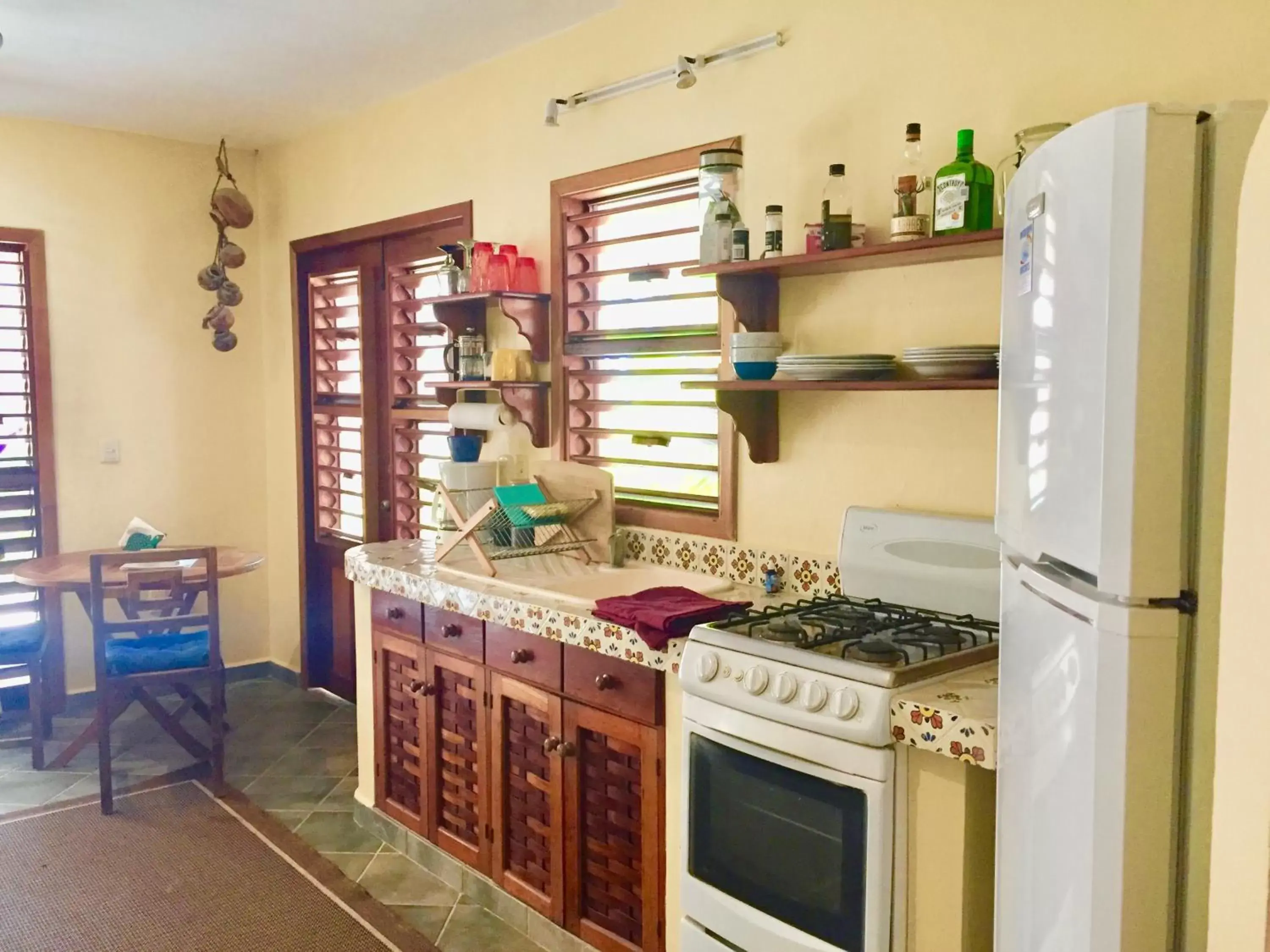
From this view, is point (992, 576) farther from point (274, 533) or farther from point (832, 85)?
point (274, 533)

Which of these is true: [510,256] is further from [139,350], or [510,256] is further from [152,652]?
[139,350]

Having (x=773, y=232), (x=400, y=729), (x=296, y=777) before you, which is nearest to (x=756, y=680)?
(x=773, y=232)

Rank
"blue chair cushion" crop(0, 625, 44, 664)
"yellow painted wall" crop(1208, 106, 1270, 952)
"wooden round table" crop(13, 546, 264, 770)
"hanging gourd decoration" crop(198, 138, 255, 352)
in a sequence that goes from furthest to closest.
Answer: "hanging gourd decoration" crop(198, 138, 255, 352)
"blue chair cushion" crop(0, 625, 44, 664)
"wooden round table" crop(13, 546, 264, 770)
"yellow painted wall" crop(1208, 106, 1270, 952)

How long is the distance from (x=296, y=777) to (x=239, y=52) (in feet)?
8.44

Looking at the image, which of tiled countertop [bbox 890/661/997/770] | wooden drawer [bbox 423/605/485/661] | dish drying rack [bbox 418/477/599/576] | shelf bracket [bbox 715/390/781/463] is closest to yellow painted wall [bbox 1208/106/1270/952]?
tiled countertop [bbox 890/661/997/770]

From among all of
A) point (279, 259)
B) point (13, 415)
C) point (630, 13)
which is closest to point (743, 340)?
point (630, 13)

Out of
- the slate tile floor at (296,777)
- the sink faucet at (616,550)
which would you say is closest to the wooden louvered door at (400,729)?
the slate tile floor at (296,777)

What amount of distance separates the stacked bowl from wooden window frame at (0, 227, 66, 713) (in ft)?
10.9

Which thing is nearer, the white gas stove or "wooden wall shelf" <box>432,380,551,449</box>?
the white gas stove

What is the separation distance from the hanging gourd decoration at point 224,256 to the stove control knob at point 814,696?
3.79 metres

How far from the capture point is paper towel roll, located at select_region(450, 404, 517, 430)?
3357 millimetres

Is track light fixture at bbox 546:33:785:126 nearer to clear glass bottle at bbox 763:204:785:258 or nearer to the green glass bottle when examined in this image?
clear glass bottle at bbox 763:204:785:258

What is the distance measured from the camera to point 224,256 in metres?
4.68

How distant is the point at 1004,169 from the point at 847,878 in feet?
4.66
